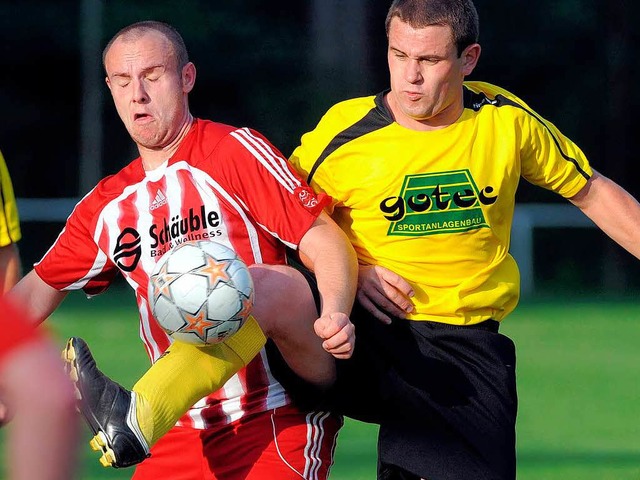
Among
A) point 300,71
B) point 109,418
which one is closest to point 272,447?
point 109,418

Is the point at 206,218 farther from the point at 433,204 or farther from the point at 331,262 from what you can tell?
the point at 433,204

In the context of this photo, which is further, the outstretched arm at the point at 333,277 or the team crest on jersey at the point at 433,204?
the team crest on jersey at the point at 433,204

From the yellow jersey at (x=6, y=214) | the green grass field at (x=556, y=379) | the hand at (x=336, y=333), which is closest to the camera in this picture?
the hand at (x=336, y=333)

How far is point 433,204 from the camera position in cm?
471

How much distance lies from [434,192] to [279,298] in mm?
735

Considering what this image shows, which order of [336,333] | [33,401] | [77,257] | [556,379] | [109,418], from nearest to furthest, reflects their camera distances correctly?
1. [33,401]
2. [109,418]
3. [336,333]
4. [77,257]
5. [556,379]

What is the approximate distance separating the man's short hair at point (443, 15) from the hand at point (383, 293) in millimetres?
842

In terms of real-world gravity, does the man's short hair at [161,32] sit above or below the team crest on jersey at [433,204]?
above

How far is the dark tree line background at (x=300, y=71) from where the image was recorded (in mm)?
18219

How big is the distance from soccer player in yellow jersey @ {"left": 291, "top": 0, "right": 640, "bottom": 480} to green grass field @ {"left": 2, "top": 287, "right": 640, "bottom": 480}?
1159 millimetres

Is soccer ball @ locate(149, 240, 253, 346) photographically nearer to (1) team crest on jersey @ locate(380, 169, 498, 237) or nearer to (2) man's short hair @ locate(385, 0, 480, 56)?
(1) team crest on jersey @ locate(380, 169, 498, 237)

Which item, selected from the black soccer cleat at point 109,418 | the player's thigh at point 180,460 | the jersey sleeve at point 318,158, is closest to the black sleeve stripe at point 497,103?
the jersey sleeve at point 318,158

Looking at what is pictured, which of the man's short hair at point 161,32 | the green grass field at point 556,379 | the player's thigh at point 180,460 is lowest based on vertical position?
the green grass field at point 556,379

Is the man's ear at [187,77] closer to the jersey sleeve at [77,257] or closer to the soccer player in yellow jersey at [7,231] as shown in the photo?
the jersey sleeve at [77,257]
